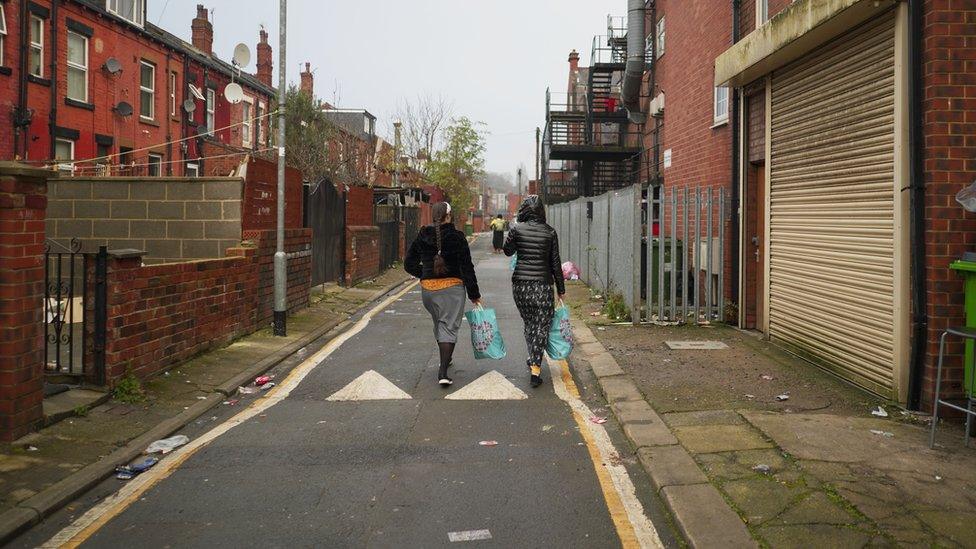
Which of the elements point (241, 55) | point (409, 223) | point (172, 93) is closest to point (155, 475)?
point (241, 55)

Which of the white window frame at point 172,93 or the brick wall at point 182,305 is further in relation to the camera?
the white window frame at point 172,93

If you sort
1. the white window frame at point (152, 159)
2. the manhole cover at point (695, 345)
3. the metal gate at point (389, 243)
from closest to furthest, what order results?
1. the manhole cover at point (695, 345)
2. the metal gate at point (389, 243)
3. the white window frame at point (152, 159)

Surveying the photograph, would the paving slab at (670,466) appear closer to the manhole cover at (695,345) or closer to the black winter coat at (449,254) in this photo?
the black winter coat at (449,254)

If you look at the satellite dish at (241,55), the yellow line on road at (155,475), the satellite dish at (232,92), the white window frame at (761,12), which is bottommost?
the yellow line on road at (155,475)

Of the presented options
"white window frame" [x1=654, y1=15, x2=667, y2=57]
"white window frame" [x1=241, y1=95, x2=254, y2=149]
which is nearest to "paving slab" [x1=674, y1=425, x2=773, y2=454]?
"white window frame" [x1=654, y1=15, x2=667, y2=57]

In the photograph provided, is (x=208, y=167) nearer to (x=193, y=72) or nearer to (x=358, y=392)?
(x=193, y=72)

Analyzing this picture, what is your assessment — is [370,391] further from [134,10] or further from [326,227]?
[134,10]

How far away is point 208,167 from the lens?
27141 millimetres

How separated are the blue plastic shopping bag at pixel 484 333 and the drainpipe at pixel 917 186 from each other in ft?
12.4

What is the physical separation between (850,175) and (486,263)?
23.3 metres

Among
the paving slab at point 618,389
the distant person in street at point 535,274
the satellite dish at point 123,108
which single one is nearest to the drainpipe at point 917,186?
the paving slab at point 618,389

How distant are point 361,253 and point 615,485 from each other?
14.8 m

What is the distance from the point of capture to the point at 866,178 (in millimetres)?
7363

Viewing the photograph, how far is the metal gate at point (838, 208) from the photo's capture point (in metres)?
7.01
